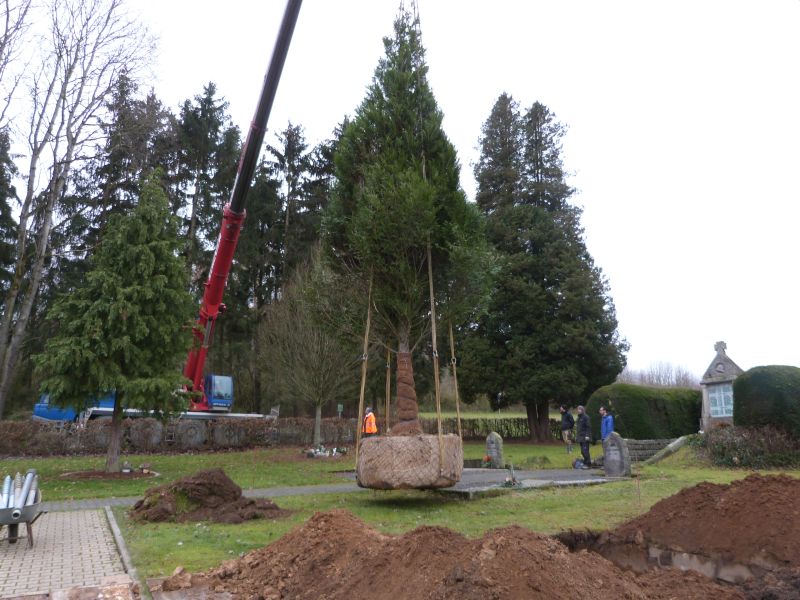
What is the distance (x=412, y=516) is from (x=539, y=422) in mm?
25112

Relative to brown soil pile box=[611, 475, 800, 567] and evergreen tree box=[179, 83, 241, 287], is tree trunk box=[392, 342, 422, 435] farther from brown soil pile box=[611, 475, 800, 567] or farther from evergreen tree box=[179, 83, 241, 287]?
evergreen tree box=[179, 83, 241, 287]

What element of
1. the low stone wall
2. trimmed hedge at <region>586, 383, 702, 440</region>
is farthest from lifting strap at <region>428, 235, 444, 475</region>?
trimmed hedge at <region>586, 383, 702, 440</region>

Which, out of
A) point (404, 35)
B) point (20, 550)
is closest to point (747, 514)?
point (20, 550)

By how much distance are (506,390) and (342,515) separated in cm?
2643

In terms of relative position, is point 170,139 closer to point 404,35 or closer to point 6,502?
point 404,35

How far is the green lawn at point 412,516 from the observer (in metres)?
7.20

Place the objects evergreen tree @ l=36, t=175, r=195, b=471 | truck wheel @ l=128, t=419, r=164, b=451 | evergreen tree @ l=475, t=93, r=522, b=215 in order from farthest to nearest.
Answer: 1. evergreen tree @ l=475, t=93, r=522, b=215
2. truck wheel @ l=128, t=419, r=164, b=451
3. evergreen tree @ l=36, t=175, r=195, b=471

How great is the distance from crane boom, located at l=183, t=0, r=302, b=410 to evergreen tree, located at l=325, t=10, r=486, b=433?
170 centimetres

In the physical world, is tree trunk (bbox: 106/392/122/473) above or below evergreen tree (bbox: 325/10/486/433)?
below

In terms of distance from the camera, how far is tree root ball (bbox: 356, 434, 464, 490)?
9.35 metres

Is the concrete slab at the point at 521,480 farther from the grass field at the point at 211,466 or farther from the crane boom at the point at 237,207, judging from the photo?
the crane boom at the point at 237,207

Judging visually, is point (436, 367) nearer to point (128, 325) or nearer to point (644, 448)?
point (128, 325)

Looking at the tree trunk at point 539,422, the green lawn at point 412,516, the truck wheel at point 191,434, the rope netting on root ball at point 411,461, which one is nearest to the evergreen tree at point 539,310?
→ the tree trunk at point 539,422

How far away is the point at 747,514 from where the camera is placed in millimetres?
6504
